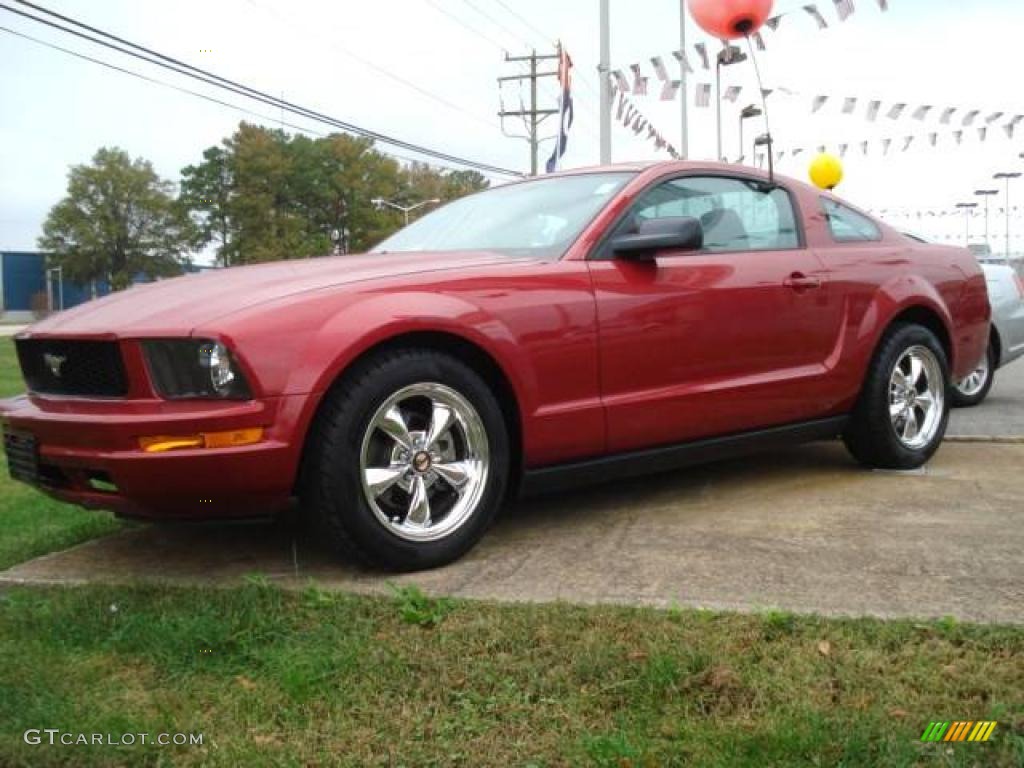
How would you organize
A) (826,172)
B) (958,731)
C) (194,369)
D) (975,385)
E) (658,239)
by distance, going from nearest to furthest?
1. (958,731)
2. (194,369)
3. (658,239)
4. (975,385)
5. (826,172)

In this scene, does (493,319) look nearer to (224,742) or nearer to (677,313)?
(677,313)

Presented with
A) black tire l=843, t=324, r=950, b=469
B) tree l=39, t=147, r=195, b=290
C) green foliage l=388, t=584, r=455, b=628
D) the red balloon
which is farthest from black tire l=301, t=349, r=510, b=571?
tree l=39, t=147, r=195, b=290

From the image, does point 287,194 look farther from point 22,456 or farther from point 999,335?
point 22,456

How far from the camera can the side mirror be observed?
3.54m

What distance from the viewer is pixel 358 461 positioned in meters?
2.96

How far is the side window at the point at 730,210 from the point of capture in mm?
4016

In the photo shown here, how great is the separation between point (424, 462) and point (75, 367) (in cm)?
111

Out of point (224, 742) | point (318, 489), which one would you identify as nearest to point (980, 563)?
point (318, 489)

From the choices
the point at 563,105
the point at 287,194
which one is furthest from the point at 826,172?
the point at 287,194

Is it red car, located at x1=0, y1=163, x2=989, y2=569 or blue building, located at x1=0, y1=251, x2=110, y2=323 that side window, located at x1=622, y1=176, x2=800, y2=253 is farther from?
blue building, located at x1=0, y1=251, x2=110, y2=323

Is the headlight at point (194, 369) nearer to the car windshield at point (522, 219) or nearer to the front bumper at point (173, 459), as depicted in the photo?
the front bumper at point (173, 459)

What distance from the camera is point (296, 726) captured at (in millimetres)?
2146

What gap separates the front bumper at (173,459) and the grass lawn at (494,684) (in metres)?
0.29

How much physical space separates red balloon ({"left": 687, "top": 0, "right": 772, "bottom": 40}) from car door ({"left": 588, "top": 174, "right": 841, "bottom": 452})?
5.88 metres
